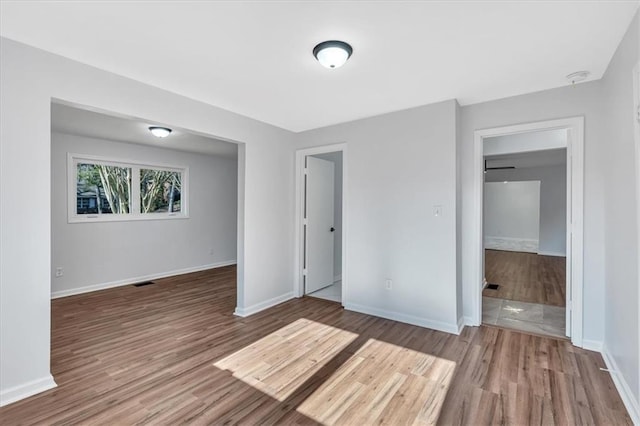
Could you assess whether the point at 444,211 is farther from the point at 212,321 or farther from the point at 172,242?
the point at 172,242

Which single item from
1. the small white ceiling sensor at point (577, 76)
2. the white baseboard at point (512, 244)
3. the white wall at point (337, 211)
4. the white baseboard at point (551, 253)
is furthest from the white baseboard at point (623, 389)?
the white baseboard at point (512, 244)

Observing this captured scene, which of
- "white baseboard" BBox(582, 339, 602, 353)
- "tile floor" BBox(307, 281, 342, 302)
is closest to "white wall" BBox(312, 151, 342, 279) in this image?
"tile floor" BBox(307, 281, 342, 302)

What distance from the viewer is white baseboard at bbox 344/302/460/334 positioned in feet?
10.9

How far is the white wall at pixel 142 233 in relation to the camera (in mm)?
4746

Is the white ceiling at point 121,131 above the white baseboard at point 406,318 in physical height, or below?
above

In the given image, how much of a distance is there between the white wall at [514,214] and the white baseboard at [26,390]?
11073 mm

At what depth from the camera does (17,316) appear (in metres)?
2.15

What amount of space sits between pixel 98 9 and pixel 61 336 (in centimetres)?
317

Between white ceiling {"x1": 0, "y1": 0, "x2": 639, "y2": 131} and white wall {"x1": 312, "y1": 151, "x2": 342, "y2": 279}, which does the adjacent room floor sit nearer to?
white wall {"x1": 312, "y1": 151, "x2": 342, "y2": 279}

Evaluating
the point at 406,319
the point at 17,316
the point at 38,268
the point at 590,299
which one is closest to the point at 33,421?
the point at 17,316

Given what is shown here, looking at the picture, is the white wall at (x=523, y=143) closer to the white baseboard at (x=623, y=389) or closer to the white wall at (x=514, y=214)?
the white baseboard at (x=623, y=389)

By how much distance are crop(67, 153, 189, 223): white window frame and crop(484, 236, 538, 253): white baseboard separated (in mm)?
8935

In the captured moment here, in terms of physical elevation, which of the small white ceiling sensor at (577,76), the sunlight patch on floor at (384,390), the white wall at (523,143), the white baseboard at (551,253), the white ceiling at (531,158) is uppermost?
the white ceiling at (531,158)

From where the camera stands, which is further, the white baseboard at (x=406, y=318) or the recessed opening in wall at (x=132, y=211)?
the recessed opening in wall at (x=132, y=211)
